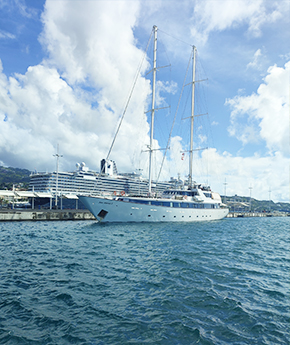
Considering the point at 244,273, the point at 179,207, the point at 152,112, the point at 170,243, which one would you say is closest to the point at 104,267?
the point at 244,273

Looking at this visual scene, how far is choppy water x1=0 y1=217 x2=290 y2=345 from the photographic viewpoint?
19.0 ft

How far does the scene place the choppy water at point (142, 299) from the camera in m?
5.79

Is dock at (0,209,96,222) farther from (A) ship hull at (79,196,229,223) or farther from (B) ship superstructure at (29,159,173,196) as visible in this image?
(B) ship superstructure at (29,159,173,196)

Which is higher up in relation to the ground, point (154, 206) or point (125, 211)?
point (154, 206)

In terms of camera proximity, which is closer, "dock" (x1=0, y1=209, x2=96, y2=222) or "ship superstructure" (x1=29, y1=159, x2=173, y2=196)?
"dock" (x1=0, y1=209, x2=96, y2=222)

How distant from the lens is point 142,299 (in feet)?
25.6

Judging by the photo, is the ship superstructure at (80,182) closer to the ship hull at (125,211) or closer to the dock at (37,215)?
the dock at (37,215)

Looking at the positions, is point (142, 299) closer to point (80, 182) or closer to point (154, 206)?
point (154, 206)

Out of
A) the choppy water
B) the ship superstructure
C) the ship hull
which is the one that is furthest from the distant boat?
Result: the ship superstructure

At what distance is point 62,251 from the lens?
1499cm

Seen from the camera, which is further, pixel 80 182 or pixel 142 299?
pixel 80 182

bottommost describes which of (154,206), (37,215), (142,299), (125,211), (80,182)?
(37,215)

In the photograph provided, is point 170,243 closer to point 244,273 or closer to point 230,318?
point 244,273

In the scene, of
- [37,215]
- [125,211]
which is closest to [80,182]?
[37,215]
